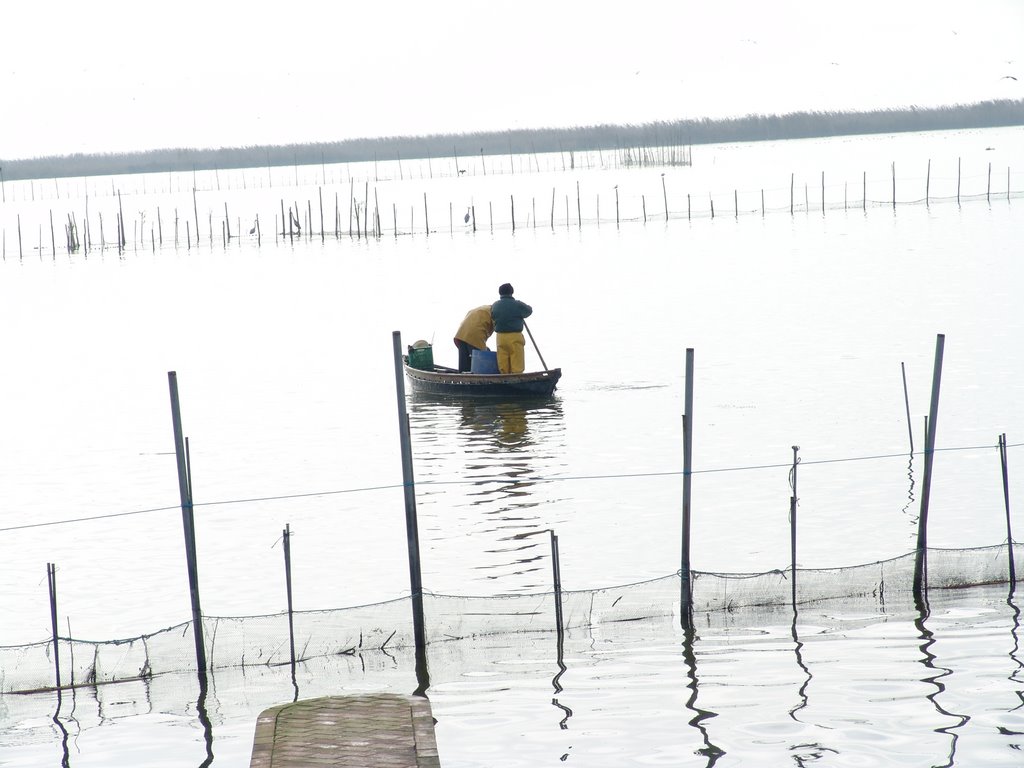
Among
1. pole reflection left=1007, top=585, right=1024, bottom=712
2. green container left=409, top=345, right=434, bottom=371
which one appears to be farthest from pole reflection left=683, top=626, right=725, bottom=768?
green container left=409, top=345, right=434, bottom=371

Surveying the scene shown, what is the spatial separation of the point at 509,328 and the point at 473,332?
2.58 ft

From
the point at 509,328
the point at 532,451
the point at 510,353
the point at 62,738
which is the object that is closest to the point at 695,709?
the point at 62,738

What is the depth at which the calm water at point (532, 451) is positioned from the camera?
9797 mm

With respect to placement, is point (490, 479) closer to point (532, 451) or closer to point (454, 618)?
point (532, 451)

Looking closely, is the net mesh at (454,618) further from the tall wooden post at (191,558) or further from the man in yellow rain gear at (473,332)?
the man in yellow rain gear at (473,332)

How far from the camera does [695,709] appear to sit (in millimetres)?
8969

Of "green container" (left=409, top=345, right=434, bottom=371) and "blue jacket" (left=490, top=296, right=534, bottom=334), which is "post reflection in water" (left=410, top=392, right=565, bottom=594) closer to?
"green container" (left=409, top=345, right=434, bottom=371)

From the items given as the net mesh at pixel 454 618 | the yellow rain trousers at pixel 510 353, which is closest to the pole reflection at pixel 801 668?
the net mesh at pixel 454 618

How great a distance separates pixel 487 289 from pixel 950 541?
31033 mm

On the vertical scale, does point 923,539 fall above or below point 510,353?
below

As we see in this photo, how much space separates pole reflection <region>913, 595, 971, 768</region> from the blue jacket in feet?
36.0

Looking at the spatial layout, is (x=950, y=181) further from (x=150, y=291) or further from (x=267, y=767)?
(x=267, y=767)

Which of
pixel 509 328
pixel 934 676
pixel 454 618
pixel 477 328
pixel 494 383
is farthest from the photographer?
pixel 494 383

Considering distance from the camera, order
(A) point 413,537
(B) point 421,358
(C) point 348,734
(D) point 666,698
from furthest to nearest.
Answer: (B) point 421,358 < (A) point 413,537 < (D) point 666,698 < (C) point 348,734
